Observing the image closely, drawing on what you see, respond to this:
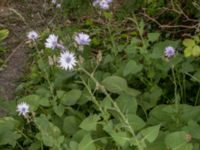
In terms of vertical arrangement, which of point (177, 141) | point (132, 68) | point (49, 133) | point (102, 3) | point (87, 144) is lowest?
point (177, 141)

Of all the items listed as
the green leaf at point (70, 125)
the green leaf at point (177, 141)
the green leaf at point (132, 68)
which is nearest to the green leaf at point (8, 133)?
the green leaf at point (70, 125)

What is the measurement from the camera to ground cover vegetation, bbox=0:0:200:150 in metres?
2.27

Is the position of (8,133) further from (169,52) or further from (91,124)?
(169,52)

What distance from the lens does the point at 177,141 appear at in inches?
85.2

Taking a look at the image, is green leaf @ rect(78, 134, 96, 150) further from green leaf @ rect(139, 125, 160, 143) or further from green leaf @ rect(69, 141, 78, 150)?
green leaf @ rect(139, 125, 160, 143)

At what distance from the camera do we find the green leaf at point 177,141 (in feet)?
7.03

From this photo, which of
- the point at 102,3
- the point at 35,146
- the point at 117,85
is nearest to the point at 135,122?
the point at 117,85

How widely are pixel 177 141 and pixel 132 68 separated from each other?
0.71 metres

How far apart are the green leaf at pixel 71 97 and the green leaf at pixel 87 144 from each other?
42cm

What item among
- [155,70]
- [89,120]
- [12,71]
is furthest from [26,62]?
[89,120]

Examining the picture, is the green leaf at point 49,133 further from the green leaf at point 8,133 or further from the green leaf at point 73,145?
the green leaf at point 8,133

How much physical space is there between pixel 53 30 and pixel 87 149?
191 cm

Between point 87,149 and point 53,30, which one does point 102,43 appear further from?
point 87,149

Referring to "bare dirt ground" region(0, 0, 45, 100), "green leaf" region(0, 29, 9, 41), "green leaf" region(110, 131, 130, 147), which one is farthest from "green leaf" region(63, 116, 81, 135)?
"green leaf" region(0, 29, 9, 41)
